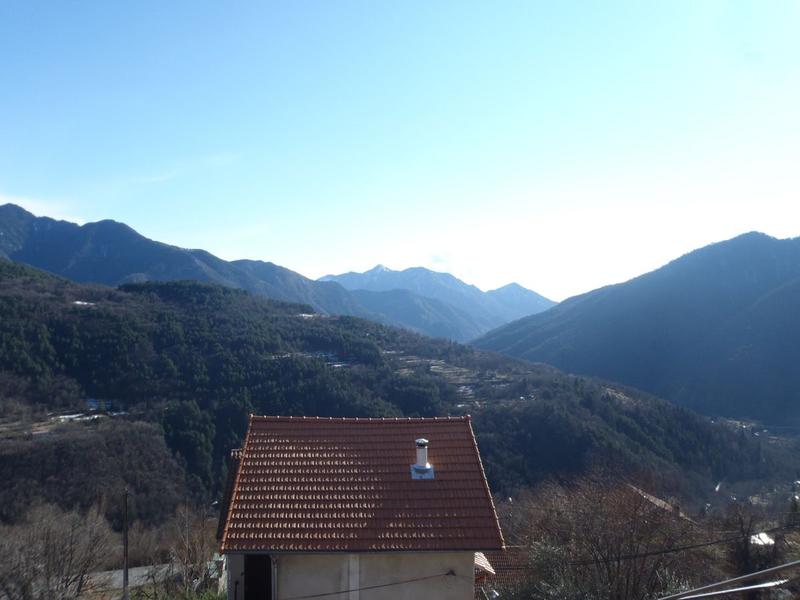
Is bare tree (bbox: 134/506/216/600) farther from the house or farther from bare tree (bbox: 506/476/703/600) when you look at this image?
bare tree (bbox: 506/476/703/600)

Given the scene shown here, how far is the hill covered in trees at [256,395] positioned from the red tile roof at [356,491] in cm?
3399

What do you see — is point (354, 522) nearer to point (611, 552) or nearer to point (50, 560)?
point (611, 552)

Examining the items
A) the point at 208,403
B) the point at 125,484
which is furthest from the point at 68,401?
the point at 125,484

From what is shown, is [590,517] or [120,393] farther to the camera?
[120,393]

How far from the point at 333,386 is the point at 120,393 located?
21.8 m

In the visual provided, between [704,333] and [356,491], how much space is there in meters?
120

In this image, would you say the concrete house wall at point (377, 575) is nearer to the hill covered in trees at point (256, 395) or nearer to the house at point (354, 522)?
the house at point (354, 522)

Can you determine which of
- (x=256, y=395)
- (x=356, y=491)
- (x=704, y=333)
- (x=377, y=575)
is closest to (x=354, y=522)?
(x=356, y=491)

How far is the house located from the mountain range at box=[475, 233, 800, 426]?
315 ft

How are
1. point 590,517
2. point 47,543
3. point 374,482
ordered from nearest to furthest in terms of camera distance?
point 374,482, point 590,517, point 47,543

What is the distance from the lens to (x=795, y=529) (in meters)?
23.5

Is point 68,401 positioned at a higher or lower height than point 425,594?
lower

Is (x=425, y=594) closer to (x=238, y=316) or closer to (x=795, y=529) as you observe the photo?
(x=795, y=529)

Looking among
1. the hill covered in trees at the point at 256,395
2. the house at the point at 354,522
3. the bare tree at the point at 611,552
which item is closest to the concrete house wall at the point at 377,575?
the house at the point at 354,522
